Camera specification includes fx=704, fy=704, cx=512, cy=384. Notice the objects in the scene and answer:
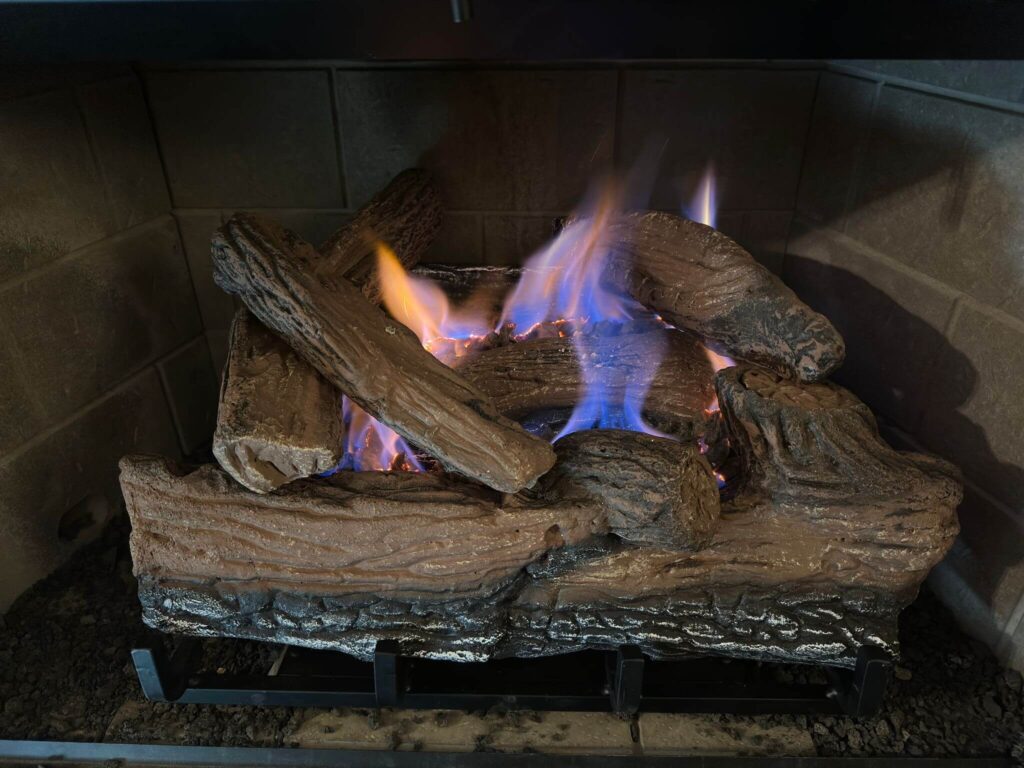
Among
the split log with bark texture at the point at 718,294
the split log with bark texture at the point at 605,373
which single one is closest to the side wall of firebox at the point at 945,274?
the split log with bark texture at the point at 718,294

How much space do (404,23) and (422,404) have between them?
1.55 feet

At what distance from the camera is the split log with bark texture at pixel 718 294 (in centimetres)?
111

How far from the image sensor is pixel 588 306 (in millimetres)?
1517

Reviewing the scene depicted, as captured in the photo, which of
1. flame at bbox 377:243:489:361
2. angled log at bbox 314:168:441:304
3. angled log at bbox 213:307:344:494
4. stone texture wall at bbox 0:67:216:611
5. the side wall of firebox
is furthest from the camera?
flame at bbox 377:243:489:361

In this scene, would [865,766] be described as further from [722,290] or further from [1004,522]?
[722,290]

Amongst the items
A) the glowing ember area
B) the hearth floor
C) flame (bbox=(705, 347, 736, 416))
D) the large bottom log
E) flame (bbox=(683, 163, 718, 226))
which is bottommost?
the hearth floor

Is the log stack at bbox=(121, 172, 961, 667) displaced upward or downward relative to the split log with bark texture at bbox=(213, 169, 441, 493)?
downward

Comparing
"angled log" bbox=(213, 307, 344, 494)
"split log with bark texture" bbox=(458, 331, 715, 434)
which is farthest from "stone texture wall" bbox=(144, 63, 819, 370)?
"angled log" bbox=(213, 307, 344, 494)

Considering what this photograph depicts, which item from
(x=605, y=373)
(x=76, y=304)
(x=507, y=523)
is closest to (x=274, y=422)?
(x=507, y=523)

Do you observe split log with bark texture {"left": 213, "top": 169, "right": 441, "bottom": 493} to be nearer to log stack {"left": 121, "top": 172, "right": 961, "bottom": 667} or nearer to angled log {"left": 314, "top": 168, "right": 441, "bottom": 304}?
log stack {"left": 121, "top": 172, "right": 961, "bottom": 667}

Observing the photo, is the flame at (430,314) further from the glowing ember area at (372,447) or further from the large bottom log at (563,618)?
the large bottom log at (563,618)

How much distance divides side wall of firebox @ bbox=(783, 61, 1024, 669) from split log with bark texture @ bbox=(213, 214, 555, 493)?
0.76 metres

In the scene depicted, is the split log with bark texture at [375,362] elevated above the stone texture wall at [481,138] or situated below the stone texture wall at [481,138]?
below

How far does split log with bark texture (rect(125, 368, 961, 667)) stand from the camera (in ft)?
3.26
